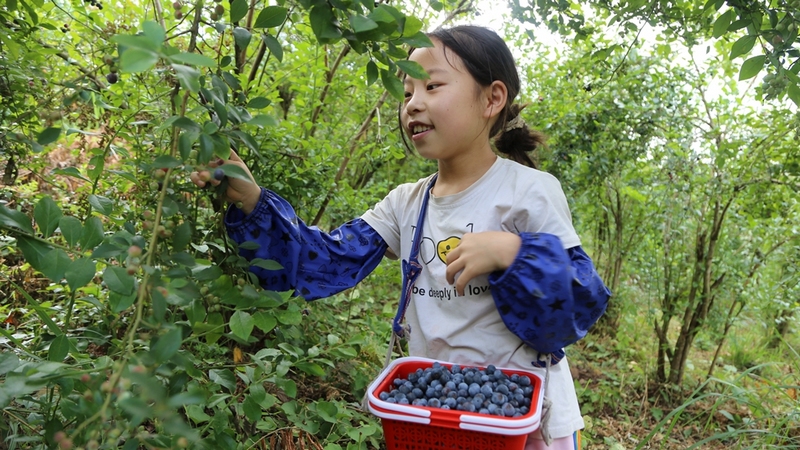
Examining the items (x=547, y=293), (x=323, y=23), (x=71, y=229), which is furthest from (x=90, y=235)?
(x=547, y=293)

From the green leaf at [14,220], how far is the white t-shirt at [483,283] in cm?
93

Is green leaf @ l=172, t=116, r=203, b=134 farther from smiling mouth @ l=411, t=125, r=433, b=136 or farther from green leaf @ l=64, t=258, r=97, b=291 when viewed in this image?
smiling mouth @ l=411, t=125, r=433, b=136

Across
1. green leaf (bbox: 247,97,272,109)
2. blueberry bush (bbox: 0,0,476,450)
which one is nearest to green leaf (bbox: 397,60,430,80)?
blueberry bush (bbox: 0,0,476,450)

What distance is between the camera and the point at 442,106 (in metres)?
1.45

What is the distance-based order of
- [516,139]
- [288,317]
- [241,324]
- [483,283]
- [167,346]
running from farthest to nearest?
1. [516,139]
2. [483,283]
3. [288,317]
4. [241,324]
5. [167,346]

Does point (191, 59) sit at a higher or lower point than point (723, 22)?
lower

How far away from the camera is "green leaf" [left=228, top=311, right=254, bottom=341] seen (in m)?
0.95

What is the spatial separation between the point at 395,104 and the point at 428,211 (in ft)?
5.69

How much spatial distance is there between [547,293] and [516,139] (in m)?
0.68

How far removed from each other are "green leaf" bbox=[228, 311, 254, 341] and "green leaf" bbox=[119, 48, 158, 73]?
517mm

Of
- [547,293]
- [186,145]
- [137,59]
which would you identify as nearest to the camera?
[137,59]

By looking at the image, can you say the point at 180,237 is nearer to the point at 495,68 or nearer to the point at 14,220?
the point at 14,220

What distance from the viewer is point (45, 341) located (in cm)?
108

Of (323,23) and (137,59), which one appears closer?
(137,59)
